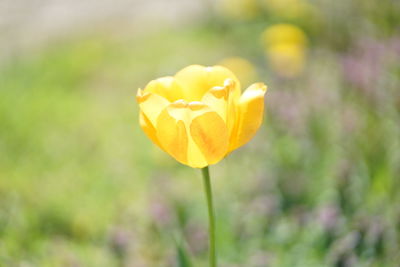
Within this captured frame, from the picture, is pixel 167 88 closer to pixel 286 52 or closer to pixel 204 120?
pixel 204 120

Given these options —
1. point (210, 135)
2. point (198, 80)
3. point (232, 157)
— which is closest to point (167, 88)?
point (198, 80)

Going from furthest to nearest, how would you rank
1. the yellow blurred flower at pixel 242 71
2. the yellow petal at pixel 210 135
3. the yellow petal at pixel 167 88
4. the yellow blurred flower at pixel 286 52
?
the yellow blurred flower at pixel 242 71 → the yellow blurred flower at pixel 286 52 → the yellow petal at pixel 167 88 → the yellow petal at pixel 210 135

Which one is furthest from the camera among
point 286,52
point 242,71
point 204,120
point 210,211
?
point 242,71

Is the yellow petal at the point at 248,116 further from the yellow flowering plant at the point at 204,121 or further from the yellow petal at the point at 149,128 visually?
the yellow petal at the point at 149,128

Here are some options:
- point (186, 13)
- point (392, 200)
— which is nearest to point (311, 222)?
point (392, 200)

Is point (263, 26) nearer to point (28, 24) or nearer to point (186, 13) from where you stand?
point (186, 13)

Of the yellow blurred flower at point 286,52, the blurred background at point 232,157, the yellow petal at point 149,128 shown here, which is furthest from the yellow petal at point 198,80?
the yellow blurred flower at point 286,52

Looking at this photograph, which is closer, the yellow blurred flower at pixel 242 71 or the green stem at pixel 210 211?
the green stem at pixel 210 211
